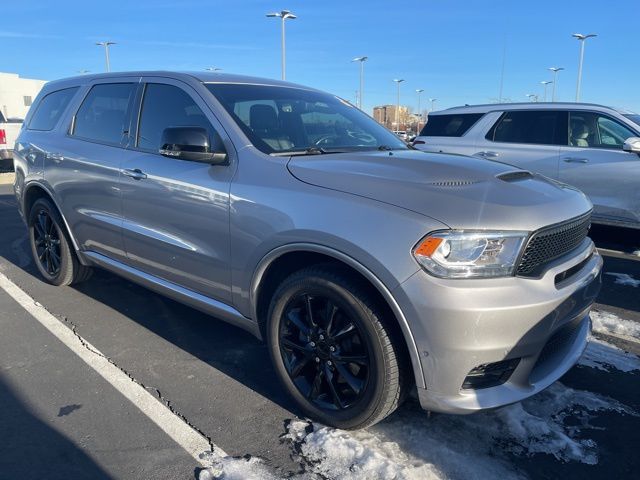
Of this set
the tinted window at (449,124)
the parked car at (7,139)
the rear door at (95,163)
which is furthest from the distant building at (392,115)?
the rear door at (95,163)

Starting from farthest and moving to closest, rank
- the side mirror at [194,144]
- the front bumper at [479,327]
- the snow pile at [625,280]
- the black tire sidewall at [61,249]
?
1. the snow pile at [625,280]
2. the black tire sidewall at [61,249]
3. the side mirror at [194,144]
4. the front bumper at [479,327]

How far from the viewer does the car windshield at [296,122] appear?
10.5 ft

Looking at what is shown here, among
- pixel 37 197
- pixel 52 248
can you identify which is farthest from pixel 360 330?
pixel 37 197

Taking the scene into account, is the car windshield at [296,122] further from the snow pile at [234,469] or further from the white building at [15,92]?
the white building at [15,92]

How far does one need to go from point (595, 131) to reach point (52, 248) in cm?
637

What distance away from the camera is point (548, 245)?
2.45m

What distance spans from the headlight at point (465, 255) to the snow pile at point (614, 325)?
2.11m

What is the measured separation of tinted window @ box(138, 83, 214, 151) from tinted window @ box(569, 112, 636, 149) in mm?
5242

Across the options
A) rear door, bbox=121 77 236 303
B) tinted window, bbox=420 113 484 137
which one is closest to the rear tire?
rear door, bbox=121 77 236 303

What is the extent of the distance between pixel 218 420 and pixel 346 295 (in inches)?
41.9

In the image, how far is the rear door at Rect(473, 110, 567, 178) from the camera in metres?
6.77

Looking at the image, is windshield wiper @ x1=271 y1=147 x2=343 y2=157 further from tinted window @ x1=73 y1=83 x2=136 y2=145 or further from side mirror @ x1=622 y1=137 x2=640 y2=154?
side mirror @ x1=622 y1=137 x2=640 y2=154

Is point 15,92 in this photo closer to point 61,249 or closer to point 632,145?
point 61,249

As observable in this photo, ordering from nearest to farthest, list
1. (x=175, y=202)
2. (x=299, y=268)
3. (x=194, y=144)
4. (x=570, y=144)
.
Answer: (x=299, y=268), (x=194, y=144), (x=175, y=202), (x=570, y=144)
